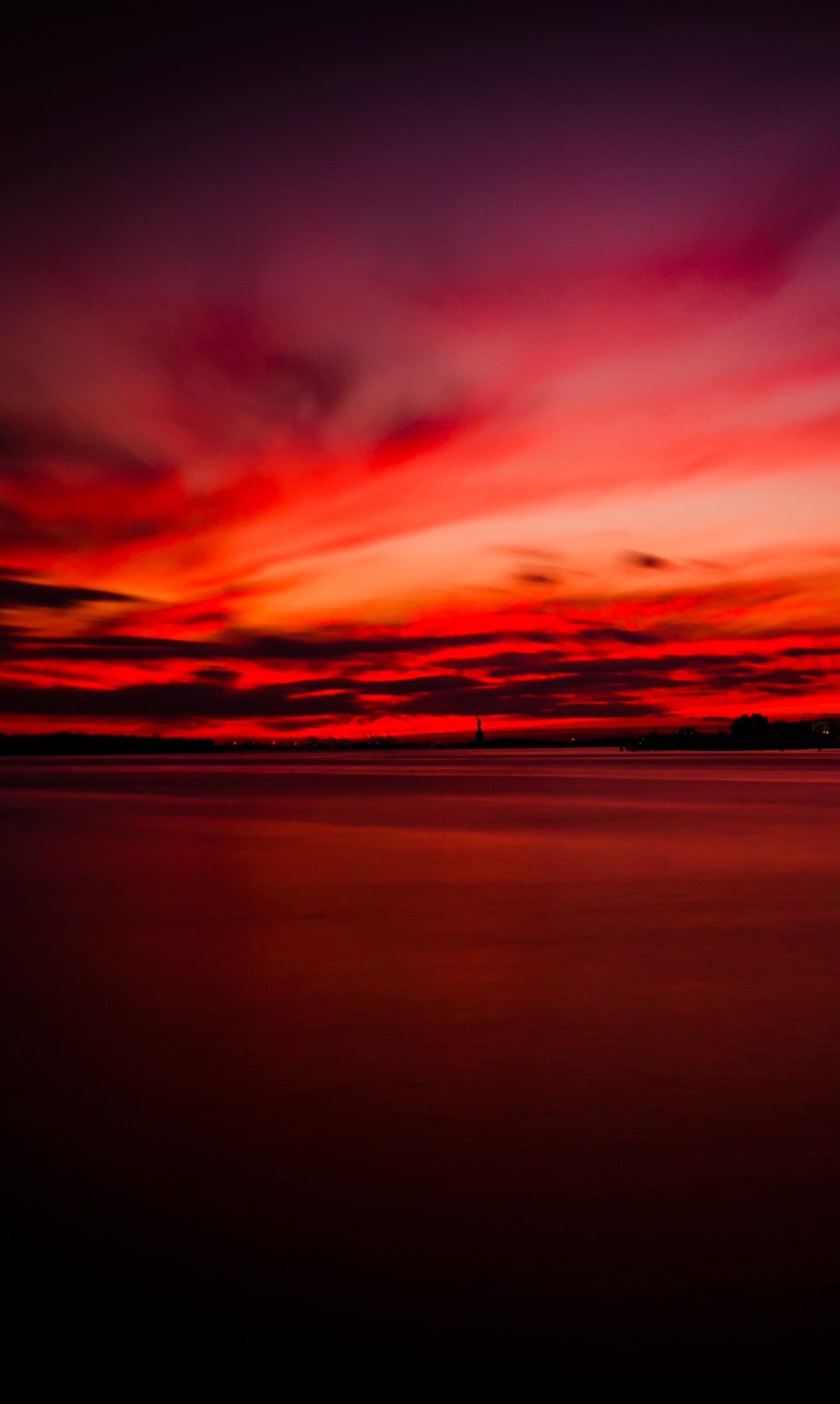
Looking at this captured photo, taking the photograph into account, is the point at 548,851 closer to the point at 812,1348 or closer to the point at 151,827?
the point at 151,827

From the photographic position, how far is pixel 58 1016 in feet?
39.4

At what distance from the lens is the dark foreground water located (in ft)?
17.4

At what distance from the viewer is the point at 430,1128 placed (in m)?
8.18

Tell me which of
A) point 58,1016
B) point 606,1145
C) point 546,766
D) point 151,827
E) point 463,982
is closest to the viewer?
point 606,1145

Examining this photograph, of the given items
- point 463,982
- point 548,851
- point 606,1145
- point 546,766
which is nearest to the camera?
point 606,1145

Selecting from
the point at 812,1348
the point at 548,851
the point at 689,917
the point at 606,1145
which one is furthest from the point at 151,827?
the point at 812,1348

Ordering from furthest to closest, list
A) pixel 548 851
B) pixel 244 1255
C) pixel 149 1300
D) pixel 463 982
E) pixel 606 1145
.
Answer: pixel 548 851 → pixel 463 982 → pixel 606 1145 → pixel 244 1255 → pixel 149 1300

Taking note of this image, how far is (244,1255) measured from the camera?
5902mm

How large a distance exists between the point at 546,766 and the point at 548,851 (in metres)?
155

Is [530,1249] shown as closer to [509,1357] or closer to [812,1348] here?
[509,1357]

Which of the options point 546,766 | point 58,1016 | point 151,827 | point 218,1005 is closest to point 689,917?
point 218,1005

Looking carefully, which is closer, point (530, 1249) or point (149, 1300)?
point (149, 1300)

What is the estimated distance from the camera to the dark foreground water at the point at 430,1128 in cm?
531

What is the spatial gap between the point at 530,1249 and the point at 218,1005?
23.1 feet
